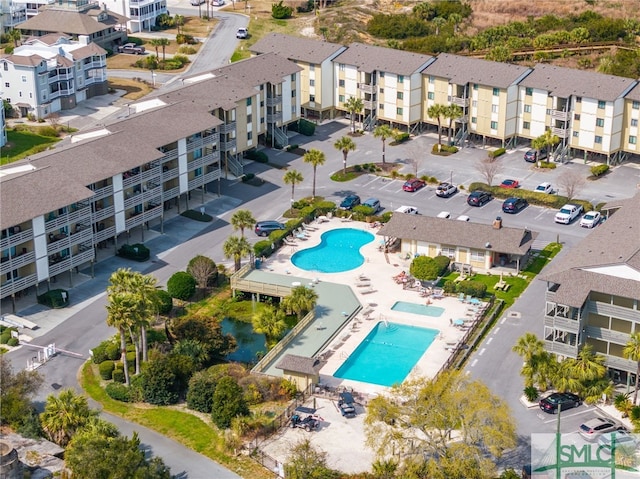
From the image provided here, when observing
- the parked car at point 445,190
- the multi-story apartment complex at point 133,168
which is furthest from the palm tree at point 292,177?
the parked car at point 445,190

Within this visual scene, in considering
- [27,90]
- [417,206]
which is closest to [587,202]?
[417,206]

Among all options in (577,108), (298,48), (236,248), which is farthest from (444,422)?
(298,48)

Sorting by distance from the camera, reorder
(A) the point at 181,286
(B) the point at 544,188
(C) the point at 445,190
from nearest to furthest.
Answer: (A) the point at 181,286 → (B) the point at 544,188 → (C) the point at 445,190

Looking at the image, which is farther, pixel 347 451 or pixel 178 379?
pixel 178 379

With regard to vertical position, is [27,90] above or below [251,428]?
above

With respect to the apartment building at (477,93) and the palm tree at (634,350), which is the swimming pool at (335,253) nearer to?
the apartment building at (477,93)

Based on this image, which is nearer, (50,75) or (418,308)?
(418,308)

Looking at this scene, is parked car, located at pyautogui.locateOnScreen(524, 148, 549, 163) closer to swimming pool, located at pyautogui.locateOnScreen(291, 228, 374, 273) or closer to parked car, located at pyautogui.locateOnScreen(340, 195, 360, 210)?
parked car, located at pyautogui.locateOnScreen(340, 195, 360, 210)

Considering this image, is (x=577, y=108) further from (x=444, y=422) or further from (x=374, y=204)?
(x=444, y=422)

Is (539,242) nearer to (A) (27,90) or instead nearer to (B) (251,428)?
(B) (251,428)
